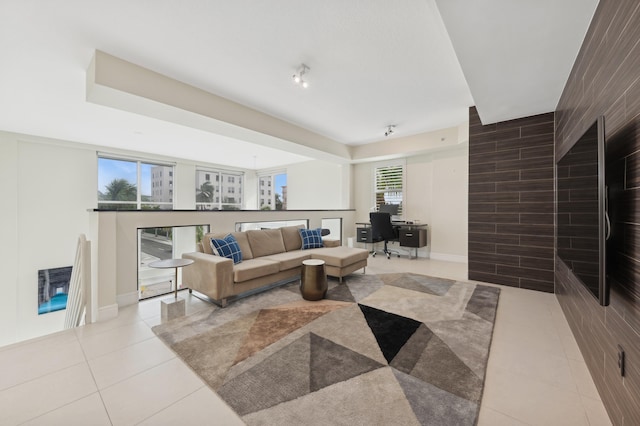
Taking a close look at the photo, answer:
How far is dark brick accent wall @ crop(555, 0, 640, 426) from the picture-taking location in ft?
3.86

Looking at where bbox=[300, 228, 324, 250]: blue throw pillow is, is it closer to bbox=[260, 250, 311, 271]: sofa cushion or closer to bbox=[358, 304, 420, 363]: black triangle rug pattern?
bbox=[260, 250, 311, 271]: sofa cushion

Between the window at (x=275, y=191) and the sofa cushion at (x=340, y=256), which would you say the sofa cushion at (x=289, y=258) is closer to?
the sofa cushion at (x=340, y=256)

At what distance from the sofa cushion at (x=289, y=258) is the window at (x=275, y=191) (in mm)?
5313

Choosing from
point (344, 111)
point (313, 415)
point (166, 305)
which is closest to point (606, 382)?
point (313, 415)

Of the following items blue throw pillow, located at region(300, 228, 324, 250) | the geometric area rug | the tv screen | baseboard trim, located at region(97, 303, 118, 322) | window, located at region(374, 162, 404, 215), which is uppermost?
→ window, located at region(374, 162, 404, 215)

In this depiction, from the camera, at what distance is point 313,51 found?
259 centimetres

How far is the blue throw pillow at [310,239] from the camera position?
14.8ft

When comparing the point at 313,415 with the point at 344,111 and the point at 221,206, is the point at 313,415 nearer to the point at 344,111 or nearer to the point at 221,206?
the point at 344,111

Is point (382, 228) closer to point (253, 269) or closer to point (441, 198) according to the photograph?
point (441, 198)

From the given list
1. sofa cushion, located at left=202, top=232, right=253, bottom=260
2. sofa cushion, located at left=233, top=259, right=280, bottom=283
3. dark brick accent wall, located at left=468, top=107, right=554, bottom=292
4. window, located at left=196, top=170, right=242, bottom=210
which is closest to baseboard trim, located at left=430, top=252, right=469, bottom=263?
dark brick accent wall, located at left=468, top=107, right=554, bottom=292

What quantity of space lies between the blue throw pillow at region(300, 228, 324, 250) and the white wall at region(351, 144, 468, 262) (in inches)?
108

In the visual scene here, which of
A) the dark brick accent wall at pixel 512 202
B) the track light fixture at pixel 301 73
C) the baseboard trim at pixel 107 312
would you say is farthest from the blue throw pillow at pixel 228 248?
the dark brick accent wall at pixel 512 202

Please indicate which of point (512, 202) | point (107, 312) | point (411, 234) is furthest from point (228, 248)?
point (512, 202)

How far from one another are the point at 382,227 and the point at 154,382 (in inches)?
190
